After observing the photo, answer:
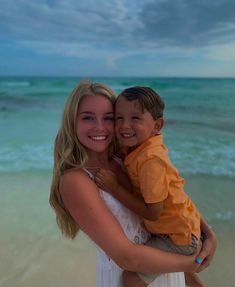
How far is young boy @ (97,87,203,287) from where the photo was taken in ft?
5.27

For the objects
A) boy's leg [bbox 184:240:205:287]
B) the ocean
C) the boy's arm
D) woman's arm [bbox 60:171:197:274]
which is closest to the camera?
woman's arm [bbox 60:171:197:274]

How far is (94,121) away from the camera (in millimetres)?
1689

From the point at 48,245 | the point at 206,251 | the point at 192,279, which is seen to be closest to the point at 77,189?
the point at 206,251

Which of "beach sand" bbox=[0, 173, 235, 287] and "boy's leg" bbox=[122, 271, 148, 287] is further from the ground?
"boy's leg" bbox=[122, 271, 148, 287]

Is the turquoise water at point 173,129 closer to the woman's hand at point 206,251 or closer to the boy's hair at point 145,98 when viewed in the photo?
the woman's hand at point 206,251

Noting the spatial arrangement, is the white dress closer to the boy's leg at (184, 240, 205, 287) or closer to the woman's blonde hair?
the woman's blonde hair

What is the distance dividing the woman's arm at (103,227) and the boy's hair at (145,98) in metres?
0.41

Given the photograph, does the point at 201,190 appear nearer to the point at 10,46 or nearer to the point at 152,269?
the point at 152,269

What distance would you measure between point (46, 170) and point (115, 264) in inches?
193

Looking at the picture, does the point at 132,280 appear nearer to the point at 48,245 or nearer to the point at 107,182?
the point at 107,182

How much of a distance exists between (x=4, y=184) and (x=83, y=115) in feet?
14.3

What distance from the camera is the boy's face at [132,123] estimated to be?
170 cm

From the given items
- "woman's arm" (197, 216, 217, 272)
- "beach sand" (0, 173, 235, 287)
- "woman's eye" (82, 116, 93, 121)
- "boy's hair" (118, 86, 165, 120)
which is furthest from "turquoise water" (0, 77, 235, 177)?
"woman's eye" (82, 116, 93, 121)

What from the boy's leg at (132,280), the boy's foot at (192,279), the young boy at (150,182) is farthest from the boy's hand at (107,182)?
the boy's foot at (192,279)
